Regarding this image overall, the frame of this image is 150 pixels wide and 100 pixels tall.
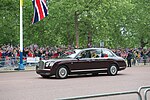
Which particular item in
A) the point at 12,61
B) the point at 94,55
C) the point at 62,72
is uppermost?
the point at 94,55

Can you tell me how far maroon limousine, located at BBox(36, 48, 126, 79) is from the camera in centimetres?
1706

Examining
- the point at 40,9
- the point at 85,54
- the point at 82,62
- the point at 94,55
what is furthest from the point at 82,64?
the point at 40,9

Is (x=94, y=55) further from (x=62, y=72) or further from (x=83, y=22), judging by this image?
(x=83, y=22)

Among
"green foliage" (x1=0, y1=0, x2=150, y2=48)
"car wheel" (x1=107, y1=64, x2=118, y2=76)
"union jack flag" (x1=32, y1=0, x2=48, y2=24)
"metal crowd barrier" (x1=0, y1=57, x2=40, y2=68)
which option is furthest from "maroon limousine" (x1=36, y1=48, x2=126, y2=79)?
"green foliage" (x1=0, y1=0, x2=150, y2=48)

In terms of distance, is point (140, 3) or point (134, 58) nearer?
point (134, 58)

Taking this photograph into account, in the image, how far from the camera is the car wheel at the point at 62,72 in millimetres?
17109

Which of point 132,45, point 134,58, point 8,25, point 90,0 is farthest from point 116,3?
point 132,45

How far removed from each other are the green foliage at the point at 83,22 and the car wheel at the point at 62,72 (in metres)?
16.5

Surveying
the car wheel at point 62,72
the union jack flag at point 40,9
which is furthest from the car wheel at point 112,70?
the union jack flag at point 40,9

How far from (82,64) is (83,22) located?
22.8 meters

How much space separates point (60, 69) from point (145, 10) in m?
33.4

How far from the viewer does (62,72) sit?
17.2 meters

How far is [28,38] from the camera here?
155 ft

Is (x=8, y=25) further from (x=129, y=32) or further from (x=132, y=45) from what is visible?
(x=132, y=45)
